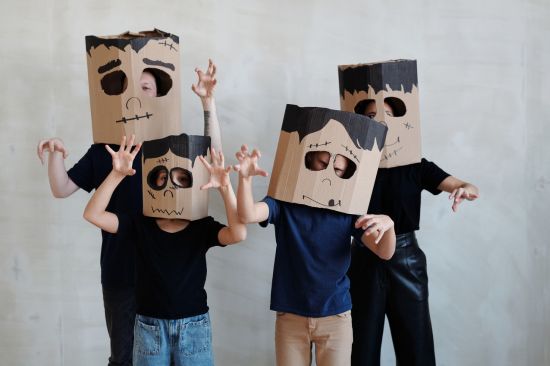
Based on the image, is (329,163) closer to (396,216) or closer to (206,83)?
(396,216)

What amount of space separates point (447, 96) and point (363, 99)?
21.9 inches

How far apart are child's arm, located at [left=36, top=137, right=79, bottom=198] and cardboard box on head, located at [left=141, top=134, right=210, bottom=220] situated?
29 centimetres

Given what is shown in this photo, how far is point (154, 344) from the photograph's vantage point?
5.19 ft

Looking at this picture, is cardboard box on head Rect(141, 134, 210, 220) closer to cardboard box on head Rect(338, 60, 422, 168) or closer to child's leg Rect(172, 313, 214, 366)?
child's leg Rect(172, 313, 214, 366)

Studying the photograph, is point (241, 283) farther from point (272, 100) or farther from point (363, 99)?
point (363, 99)

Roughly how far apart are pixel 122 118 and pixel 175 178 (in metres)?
0.26

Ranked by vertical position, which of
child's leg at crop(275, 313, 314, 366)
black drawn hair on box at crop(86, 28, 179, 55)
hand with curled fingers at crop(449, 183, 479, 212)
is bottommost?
child's leg at crop(275, 313, 314, 366)

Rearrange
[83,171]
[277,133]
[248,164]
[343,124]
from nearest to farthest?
[248,164] < [343,124] < [83,171] < [277,133]

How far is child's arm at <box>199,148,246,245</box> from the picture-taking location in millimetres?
1472

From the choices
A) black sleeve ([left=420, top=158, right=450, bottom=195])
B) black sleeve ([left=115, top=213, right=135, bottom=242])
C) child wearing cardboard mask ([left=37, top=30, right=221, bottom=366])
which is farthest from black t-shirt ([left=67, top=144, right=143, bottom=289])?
black sleeve ([left=420, top=158, right=450, bottom=195])

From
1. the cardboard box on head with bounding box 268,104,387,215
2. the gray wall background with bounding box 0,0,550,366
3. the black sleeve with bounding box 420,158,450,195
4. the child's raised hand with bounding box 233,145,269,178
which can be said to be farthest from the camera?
the gray wall background with bounding box 0,0,550,366

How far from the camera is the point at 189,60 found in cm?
218

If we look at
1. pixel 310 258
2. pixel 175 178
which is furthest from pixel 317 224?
pixel 175 178

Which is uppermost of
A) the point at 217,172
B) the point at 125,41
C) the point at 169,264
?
the point at 125,41
